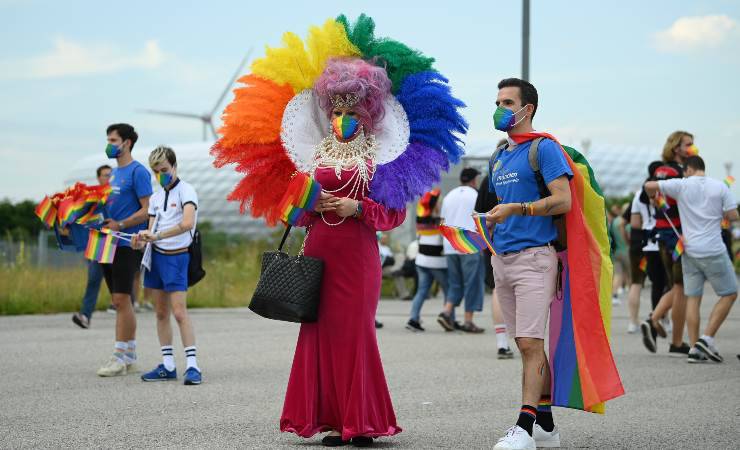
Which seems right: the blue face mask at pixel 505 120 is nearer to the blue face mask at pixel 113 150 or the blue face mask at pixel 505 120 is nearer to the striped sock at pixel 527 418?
the striped sock at pixel 527 418

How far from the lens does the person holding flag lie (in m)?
6.18

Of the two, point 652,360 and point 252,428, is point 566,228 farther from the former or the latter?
point 652,360

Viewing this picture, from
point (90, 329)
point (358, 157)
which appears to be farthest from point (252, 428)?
point (90, 329)

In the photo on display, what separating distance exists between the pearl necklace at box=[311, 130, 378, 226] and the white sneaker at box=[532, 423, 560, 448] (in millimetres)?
1648

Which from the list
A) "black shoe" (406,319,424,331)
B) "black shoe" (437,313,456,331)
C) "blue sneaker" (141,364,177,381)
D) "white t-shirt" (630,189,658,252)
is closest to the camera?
"blue sneaker" (141,364,177,381)

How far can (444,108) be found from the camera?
22.1 ft

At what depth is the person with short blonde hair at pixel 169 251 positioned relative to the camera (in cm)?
928

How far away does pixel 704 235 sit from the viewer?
10.8 m

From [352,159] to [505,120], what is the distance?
0.94 m

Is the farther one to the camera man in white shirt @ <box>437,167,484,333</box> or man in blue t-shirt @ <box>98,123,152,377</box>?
man in white shirt @ <box>437,167,484,333</box>

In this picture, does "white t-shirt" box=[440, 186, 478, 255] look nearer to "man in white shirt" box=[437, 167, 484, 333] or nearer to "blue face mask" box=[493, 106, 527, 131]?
"man in white shirt" box=[437, 167, 484, 333]

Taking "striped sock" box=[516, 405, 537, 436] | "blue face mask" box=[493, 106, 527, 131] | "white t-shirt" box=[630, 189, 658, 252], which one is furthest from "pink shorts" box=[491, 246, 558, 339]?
"white t-shirt" box=[630, 189, 658, 252]

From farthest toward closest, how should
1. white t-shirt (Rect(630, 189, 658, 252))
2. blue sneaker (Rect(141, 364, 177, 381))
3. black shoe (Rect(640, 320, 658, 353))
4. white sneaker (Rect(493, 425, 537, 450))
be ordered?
1. white t-shirt (Rect(630, 189, 658, 252))
2. black shoe (Rect(640, 320, 658, 353))
3. blue sneaker (Rect(141, 364, 177, 381))
4. white sneaker (Rect(493, 425, 537, 450))

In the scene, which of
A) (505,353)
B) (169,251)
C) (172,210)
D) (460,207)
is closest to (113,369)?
(169,251)
